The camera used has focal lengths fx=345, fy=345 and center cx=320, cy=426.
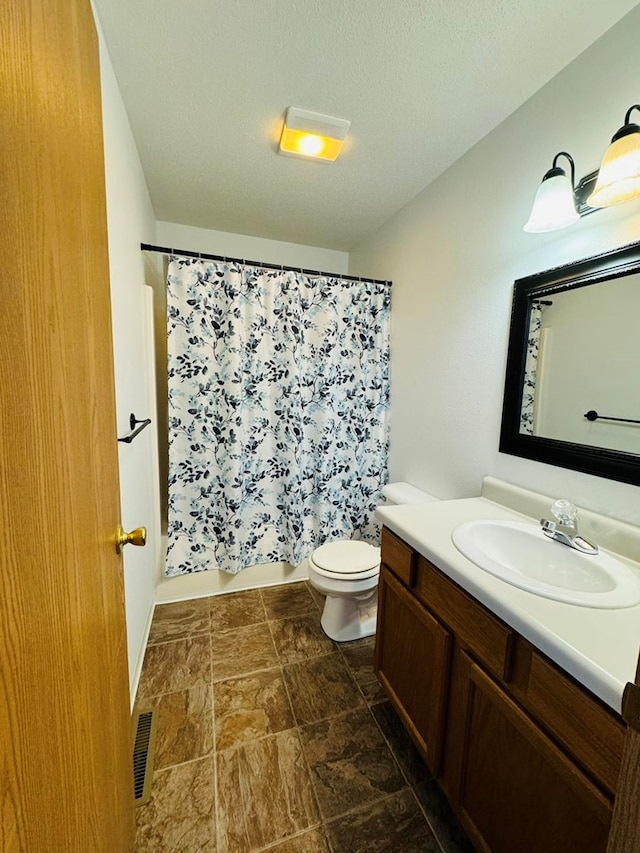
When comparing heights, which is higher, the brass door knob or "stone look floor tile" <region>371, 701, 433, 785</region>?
the brass door knob

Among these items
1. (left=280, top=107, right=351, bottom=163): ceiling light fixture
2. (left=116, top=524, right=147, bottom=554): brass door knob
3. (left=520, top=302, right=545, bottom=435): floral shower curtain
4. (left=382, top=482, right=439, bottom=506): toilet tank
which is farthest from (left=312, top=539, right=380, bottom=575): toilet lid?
(left=280, top=107, right=351, bottom=163): ceiling light fixture

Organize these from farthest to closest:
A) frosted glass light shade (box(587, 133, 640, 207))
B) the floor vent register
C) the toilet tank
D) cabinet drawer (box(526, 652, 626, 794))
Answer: the toilet tank → the floor vent register → frosted glass light shade (box(587, 133, 640, 207)) → cabinet drawer (box(526, 652, 626, 794))

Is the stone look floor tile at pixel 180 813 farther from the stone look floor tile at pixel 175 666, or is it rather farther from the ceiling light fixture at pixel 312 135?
the ceiling light fixture at pixel 312 135

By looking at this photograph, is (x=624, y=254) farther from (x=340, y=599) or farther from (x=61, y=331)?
(x=340, y=599)

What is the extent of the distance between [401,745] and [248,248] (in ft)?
9.72

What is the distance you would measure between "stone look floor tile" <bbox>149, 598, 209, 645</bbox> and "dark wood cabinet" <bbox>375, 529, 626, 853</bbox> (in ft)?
3.76

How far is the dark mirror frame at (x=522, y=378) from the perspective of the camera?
1054 millimetres

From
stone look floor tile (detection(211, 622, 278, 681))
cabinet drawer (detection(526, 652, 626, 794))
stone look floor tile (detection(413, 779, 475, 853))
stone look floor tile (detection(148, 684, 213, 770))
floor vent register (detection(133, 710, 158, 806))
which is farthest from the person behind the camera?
stone look floor tile (detection(211, 622, 278, 681))

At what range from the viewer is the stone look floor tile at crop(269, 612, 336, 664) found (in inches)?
66.8

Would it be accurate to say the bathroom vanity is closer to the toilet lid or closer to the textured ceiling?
the toilet lid

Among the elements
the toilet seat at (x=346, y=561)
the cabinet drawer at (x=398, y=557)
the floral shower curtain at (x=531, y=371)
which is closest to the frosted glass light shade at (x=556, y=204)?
the floral shower curtain at (x=531, y=371)

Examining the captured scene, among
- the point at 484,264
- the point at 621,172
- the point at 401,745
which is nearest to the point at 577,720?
the point at 401,745

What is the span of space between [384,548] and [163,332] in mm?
2038

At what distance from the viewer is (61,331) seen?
0.49 m
